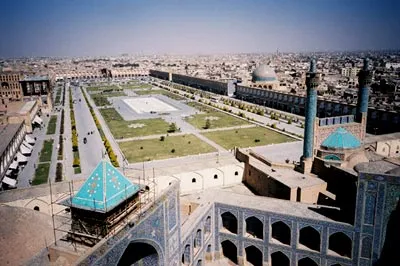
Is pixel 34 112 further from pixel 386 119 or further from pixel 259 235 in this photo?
pixel 386 119

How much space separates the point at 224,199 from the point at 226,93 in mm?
63535

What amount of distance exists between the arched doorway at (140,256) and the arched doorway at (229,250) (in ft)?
22.1

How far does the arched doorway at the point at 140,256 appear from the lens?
15.7 meters

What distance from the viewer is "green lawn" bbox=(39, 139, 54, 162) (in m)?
35.6

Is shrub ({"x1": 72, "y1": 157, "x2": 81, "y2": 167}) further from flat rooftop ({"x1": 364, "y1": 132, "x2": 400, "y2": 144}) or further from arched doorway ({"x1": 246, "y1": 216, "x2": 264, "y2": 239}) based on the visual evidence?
flat rooftop ({"x1": 364, "y1": 132, "x2": 400, "y2": 144})

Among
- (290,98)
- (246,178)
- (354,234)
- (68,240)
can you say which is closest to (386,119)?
(290,98)

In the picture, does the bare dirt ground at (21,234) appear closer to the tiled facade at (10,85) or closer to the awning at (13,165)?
the awning at (13,165)

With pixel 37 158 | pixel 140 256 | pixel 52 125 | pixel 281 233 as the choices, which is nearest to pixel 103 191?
pixel 140 256

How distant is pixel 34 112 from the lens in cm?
5297

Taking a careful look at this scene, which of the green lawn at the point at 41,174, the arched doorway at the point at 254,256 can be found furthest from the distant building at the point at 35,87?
the arched doorway at the point at 254,256

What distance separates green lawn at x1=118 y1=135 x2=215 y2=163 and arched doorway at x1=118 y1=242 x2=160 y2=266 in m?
19.5

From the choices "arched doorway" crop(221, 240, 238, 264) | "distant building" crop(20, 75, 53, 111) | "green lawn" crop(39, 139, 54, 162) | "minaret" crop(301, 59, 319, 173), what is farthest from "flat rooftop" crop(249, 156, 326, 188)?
"distant building" crop(20, 75, 53, 111)

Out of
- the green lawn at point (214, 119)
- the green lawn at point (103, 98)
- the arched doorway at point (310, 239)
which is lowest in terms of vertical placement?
the arched doorway at point (310, 239)

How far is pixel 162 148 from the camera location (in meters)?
39.6
